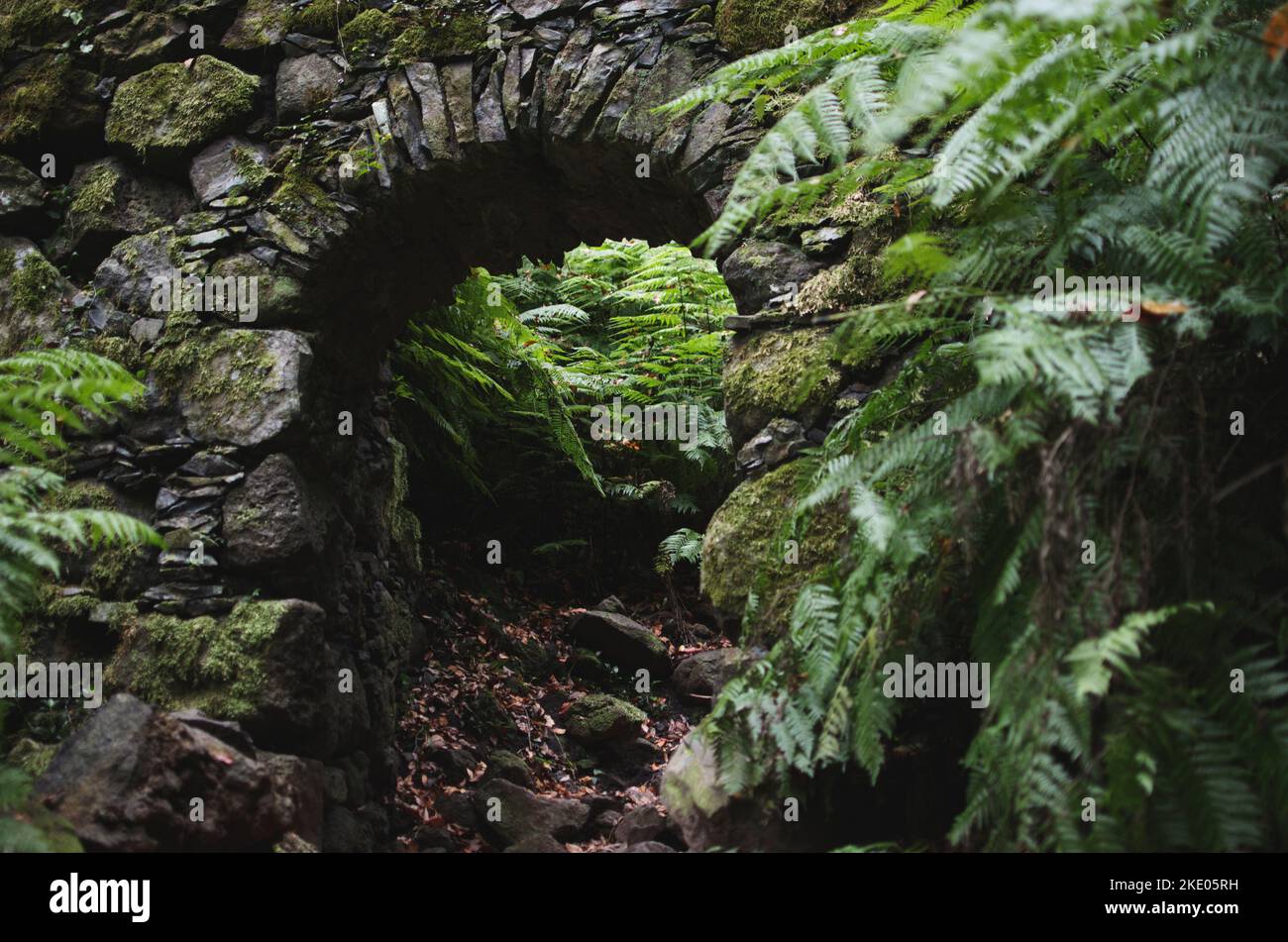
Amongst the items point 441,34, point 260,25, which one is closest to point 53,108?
point 260,25

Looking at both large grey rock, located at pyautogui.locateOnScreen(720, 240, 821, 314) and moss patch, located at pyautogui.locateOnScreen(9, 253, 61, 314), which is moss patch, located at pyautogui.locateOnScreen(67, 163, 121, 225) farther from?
large grey rock, located at pyautogui.locateOnScreen(720, 240, 821, 314)

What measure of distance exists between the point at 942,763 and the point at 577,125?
257 centimetres

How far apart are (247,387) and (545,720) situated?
8.98 feet

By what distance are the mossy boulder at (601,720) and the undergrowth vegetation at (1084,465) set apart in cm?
329

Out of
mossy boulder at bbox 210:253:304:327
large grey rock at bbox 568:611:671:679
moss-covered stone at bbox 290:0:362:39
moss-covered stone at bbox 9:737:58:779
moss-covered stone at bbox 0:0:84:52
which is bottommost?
moss-covered stone at bbox 9:737:58:779

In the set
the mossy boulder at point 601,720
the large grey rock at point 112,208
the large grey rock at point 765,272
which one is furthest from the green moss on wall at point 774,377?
the mossy boulder at point 601,720

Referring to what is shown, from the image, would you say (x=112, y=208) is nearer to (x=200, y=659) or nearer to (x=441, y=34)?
(x=441, y=34)

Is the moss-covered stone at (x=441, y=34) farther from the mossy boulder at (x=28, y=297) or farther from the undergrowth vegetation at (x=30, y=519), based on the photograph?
the undergrowth vegetation at (x=30, y=519)

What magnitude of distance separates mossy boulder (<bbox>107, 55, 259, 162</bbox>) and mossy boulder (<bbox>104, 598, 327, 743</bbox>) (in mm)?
2017

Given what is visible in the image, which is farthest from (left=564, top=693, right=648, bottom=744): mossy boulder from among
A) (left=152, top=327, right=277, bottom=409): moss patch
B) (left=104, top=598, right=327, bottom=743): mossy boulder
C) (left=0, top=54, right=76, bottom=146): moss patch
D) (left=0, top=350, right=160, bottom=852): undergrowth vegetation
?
(left=0, top=54, right=76, bottom=146): moss patch

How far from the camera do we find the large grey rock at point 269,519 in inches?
140

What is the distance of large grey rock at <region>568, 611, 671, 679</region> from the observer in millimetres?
6141

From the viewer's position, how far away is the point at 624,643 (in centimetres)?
614
